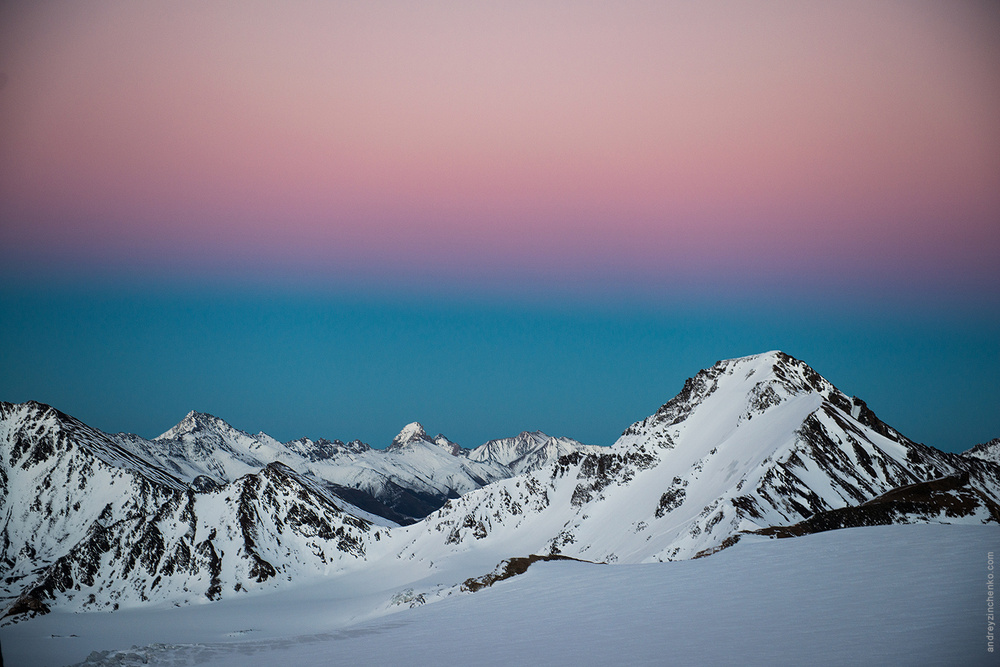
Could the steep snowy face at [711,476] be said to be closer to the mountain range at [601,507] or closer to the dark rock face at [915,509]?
the mountain range at [601,507]

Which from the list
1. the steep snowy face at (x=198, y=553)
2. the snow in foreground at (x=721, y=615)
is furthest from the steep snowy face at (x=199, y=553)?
the snow in foreground at (x=721, y=615)

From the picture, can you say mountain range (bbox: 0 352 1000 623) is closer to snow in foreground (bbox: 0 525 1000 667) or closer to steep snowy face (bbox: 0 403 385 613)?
steep snowy face (bbox: 0 403 385 613)

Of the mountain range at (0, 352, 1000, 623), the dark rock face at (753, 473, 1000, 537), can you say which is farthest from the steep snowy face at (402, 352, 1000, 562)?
the dark rock face at (753, 473, 1000, 537)

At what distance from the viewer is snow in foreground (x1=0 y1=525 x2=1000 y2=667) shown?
18.3 meters

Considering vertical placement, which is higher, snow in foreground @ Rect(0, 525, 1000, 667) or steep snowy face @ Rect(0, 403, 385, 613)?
steep snowy face @ Rect(0, 403, 385, 613)

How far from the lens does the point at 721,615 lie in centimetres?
2244

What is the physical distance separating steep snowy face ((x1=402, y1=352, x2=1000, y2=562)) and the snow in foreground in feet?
116

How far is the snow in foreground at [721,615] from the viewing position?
18.3 metres

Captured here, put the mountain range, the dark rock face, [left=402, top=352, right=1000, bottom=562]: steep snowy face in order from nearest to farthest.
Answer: the dark rock face, [left=402, top=352, right=1000, bottom=562]: steep snowy face, the mountain range

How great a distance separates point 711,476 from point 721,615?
111m

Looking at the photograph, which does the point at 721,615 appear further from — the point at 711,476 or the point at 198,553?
the point at 198,553

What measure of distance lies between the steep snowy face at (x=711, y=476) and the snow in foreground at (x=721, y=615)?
35459mm

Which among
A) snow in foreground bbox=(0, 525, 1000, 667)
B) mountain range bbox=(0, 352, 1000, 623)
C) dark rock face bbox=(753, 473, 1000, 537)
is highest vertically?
mountain range bbox=(0, 352, 1000, 623)

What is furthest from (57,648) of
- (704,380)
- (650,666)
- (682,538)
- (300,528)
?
(704,380)
